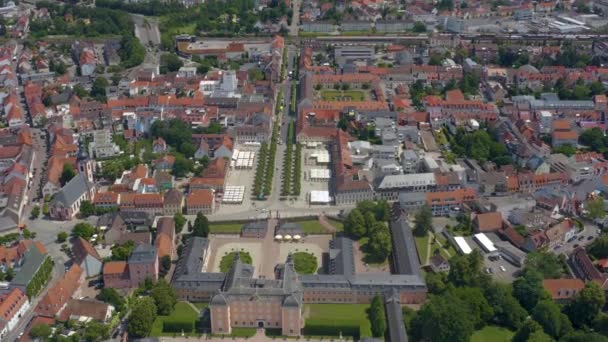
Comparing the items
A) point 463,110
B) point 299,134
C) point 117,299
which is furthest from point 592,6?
point 117,299

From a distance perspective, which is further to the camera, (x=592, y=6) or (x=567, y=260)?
(x=592, y=6)

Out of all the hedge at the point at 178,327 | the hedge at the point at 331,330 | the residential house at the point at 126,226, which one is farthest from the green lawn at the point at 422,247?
the residential house at the point at 126,226

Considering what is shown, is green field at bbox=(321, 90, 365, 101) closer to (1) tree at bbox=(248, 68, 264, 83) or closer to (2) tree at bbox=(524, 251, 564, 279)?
(1) tree at bbox=(248, 68, 264, 83)

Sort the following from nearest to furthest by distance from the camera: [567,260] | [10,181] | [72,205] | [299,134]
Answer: [567,260] < [72,205] < [10,181] < [299,134]

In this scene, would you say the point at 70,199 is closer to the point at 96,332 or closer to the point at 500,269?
the point at 96,332

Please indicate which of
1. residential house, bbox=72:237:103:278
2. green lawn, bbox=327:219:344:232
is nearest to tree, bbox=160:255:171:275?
residential house, bbox=72:237:103:278

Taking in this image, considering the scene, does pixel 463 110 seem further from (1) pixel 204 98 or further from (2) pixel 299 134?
(1) pixel 204 98
